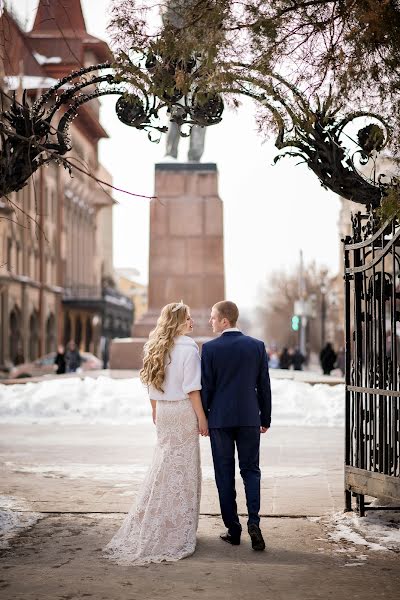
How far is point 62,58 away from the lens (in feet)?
235

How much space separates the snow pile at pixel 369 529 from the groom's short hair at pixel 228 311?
6.08 feet

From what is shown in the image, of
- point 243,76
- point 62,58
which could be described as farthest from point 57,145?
point 62,58

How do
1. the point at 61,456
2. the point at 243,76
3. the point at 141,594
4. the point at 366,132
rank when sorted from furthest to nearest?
the point at 61,456 < the point at 366,132 < the point at 243,76 < the point at 141,594

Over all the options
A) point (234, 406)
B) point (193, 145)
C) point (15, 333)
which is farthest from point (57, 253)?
point (234, 406)

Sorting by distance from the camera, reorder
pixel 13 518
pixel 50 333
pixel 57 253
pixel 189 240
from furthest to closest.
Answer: pixel 57 253
pixel 50 333
pixel 189 240
pixel 13 518

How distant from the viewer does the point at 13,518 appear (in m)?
9.82

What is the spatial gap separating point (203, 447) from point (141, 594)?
948 centimetres

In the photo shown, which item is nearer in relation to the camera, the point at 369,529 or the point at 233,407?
the point at 233,407

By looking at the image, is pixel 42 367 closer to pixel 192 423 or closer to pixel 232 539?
pixel 232 539

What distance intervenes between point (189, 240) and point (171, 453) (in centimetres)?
2188

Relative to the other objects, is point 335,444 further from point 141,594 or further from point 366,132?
point 141,594

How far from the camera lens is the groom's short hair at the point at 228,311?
8.61 meters

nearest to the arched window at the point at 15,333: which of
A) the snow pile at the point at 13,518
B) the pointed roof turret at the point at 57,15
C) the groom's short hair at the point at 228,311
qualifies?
the pointed roof turret at the point at 57,15

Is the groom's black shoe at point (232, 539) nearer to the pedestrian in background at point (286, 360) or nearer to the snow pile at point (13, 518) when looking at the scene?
the snow pile at point (13, 518)
